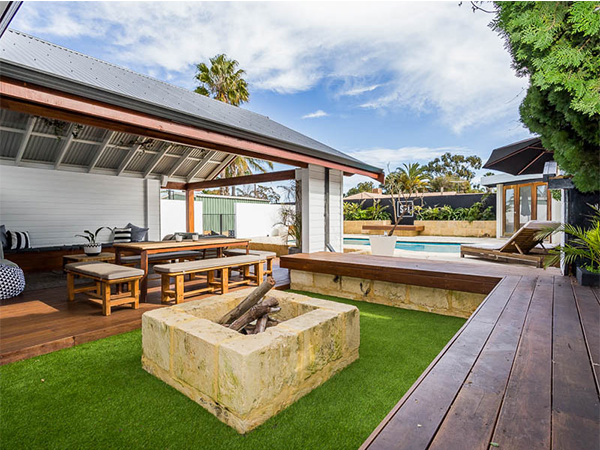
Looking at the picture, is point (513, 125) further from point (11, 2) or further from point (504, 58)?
point (11, 2)

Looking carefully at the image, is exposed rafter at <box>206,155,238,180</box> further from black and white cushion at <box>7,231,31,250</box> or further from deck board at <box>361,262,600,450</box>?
deck board at <box>361,262,600,450</box>

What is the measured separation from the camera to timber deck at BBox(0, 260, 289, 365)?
2.74 meters

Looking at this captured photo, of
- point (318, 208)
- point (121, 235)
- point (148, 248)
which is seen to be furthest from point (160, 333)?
point (121, 235)

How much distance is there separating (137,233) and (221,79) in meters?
8.76

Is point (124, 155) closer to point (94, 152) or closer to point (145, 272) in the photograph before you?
point (94, 152)

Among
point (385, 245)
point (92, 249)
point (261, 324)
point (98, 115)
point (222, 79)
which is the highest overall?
point (222, 79)

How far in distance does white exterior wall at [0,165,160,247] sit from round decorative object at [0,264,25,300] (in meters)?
3.44

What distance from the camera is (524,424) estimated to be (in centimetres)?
110

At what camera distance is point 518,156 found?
182 inches

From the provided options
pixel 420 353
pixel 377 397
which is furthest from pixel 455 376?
pixel 420 353

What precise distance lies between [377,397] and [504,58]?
2.13 metres

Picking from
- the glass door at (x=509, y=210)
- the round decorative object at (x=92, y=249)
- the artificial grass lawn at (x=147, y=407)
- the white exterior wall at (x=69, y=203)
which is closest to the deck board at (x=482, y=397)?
the artificial grass lawn at (x=147, y=407)

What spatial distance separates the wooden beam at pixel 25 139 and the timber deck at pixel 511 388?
7.25 meters

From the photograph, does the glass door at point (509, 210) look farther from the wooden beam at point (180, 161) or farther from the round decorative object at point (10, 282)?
the round decorative object at point (10, 282)
